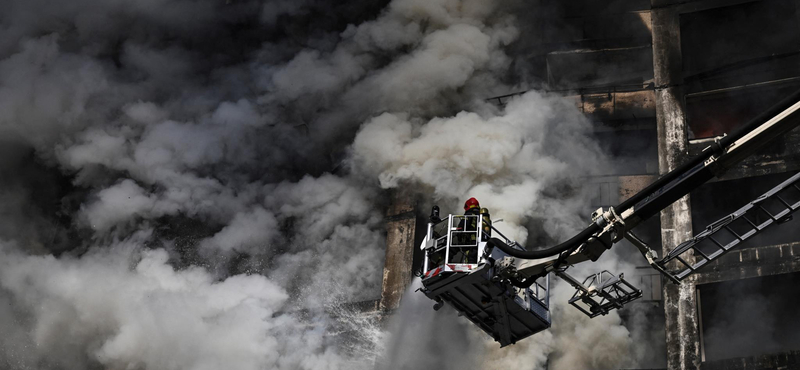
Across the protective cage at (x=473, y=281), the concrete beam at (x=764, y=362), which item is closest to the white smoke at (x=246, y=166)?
the concrete beam at (x=764, y=362)

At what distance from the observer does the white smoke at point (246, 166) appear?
70.8ft

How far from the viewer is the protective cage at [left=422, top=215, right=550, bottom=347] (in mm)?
13773

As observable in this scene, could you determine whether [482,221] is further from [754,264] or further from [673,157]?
[673,157]

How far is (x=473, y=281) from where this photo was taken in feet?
45.4

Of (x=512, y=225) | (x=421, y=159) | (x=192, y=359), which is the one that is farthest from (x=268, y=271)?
(x=512, y=225)

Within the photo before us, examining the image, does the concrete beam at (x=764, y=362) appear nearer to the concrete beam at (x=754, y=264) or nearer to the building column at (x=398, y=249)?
the concrete beam at (x=754, y=264)

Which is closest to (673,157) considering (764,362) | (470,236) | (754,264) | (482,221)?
(754,264)

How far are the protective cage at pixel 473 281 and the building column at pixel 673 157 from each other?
6412 millimetres

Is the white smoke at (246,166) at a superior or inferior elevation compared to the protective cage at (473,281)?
superior

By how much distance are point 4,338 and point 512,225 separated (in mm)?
13885

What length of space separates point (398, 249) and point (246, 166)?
208 inches

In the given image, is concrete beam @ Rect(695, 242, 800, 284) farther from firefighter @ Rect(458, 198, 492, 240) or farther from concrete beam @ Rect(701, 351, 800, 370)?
firefighter @ Rect(458, 198, 492, 240)

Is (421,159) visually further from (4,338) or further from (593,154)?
(4,338)

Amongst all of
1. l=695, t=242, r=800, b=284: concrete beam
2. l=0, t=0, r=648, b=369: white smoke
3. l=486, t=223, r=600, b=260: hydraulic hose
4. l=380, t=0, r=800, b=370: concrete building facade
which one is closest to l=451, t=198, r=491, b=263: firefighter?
l=486, t=223, r=600, b=260: hydraulic hose
